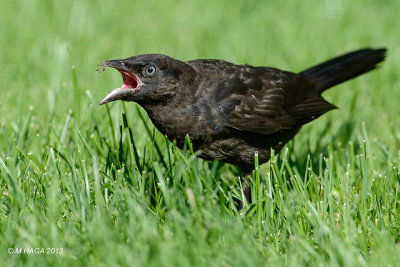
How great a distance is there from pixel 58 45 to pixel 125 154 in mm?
2961

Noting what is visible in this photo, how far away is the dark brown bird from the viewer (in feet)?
12.5

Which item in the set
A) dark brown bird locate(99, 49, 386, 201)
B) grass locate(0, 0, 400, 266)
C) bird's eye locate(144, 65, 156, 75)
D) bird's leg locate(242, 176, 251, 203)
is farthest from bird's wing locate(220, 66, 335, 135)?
bird's eye locate(144, 65, 156, 75)

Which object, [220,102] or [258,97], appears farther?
[258,97]

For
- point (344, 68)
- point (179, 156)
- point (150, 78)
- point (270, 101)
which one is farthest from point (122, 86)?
point (344, 68)

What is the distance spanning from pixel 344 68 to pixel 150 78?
2.04 meters

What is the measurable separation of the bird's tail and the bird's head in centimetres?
155

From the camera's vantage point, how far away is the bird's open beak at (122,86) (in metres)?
3.62

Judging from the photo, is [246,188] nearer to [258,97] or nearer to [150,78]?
[258,97]

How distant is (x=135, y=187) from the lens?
3.64 meters

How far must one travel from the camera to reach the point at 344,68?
4.96 metres

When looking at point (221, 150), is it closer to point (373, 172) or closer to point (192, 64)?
point (192, 64)

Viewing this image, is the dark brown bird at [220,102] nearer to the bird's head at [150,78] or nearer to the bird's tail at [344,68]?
the bird's head at [150,78]

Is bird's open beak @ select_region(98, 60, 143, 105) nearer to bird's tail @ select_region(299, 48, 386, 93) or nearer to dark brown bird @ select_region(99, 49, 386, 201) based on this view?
dark brown bird @ select_region(99, 49, 386, 201)

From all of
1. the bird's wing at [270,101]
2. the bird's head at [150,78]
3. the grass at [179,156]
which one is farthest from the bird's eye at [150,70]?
the bird's wing at [270,101]
